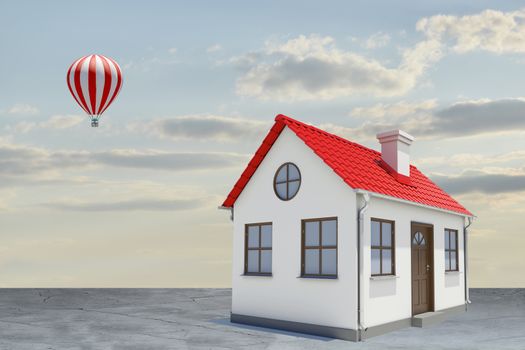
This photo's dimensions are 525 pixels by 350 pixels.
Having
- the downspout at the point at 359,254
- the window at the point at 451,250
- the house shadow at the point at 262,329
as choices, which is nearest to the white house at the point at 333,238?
the downspout at the point at 359,254

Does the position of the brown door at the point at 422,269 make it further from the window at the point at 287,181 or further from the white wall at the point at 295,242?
the window at the point at 287,181

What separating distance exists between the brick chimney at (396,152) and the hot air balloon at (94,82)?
826cm

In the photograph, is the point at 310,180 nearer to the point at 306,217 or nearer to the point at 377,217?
the point at 306,217

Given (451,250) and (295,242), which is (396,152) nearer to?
(451,250)

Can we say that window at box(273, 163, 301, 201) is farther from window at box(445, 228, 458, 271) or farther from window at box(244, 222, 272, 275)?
window at box(445, 228, 458, 271)

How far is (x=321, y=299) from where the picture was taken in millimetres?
12859

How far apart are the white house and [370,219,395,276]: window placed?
2 cm

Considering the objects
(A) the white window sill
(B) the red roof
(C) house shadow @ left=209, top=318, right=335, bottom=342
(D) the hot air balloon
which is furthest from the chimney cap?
(D) the hot air balloon

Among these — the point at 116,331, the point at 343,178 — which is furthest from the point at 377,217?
Result: the point at 116,331

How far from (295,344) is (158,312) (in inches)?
270

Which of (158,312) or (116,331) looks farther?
(158,312)

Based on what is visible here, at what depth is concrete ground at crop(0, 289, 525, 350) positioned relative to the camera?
11.9 m

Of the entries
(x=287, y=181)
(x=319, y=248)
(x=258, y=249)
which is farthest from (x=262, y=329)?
(x=287, y=181)

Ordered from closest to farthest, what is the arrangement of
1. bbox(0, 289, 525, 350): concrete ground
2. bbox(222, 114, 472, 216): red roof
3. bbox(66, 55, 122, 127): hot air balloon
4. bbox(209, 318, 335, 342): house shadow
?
bbox(0, 289, 525, 350): concrete ground
bbox(209, 318, 335, 342): house shadow
bbox(222, 114, 472, 216): red roof
bbox(66, 55, 122, 127): hot air balloon
